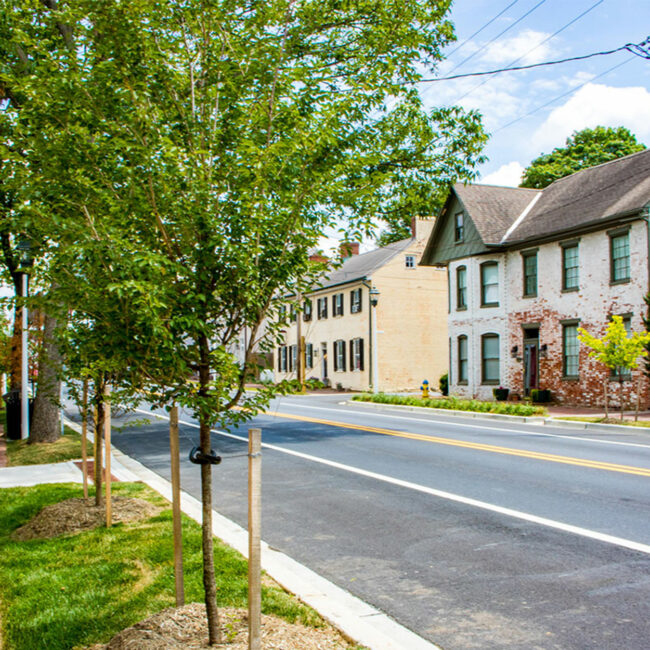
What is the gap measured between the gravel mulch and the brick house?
55.5 feet

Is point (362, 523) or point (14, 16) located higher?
point (14, 16)

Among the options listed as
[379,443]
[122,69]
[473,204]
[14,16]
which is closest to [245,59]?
[122,69]

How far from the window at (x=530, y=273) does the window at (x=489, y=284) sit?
70.9 inches

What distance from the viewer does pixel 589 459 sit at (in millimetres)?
12312

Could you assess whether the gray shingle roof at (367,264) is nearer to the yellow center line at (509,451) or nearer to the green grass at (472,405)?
the green grass at (472,405)

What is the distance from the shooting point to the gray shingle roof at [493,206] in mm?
30922

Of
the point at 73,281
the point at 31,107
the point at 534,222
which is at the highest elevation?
the point at 534,222

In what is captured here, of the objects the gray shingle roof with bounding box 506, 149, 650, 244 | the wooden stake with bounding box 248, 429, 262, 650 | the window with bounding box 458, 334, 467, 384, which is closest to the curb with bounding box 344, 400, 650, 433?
the window with bounding box 458, 334, 467, 384

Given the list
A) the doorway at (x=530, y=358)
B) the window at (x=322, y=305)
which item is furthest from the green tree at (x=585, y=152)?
the doorway at (x=530, y=358)

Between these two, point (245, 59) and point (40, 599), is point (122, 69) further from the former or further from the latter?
point (40, 599)

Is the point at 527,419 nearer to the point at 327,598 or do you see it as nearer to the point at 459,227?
the point at 459,227

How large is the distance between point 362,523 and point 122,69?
544cm

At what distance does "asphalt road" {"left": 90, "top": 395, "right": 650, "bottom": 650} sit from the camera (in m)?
4.95

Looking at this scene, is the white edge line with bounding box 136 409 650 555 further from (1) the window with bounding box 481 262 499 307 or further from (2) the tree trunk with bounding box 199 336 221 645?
(1) the window with bounding box 481 262 499 307
